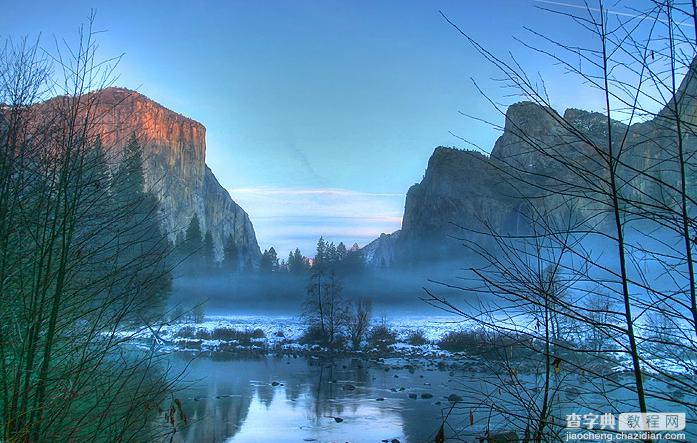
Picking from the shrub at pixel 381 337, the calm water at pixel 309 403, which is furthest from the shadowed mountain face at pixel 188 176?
the calm water at pixel 309 403

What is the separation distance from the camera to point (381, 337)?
45250mm

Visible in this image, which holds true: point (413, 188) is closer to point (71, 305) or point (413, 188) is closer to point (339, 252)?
point (339, 252)

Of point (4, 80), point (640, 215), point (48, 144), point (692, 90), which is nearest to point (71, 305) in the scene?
point (48, 144)

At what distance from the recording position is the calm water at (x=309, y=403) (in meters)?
15.9

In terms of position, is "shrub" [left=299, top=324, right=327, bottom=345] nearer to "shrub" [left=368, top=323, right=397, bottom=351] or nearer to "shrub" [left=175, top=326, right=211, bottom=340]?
"shrub" [left=368, top=323, right=397, bottom=351]

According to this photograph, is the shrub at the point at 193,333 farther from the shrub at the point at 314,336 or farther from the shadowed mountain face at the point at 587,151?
the shadowed mountain face at the point at 587,151

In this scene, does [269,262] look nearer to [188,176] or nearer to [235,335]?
[188,176]

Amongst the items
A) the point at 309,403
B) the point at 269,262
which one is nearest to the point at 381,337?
the point at 309,403

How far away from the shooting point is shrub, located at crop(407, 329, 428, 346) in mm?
43688

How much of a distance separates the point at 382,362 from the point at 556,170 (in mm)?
35852

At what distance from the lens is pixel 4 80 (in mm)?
5008

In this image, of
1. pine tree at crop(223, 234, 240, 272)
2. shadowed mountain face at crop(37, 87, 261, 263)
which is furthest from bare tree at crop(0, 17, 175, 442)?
shadowed mountain face at crop(37, 87, 261, 263)

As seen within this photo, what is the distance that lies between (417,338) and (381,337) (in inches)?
125

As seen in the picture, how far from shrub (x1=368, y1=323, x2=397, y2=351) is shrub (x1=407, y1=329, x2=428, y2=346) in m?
1.30
